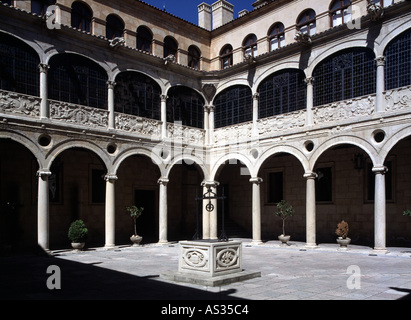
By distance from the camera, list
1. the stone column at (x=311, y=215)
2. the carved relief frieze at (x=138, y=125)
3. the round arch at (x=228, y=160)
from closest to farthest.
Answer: the stone column at (x=311, y=215)
the carved relief frieze at (x=138, y=125)
the round arch at (x=228, y=160)

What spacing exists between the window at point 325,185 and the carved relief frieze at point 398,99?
5529mm

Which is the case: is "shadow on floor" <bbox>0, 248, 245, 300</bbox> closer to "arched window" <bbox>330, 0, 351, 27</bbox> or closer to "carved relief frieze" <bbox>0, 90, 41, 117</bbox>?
"carved relief frieze" <bbox>0, 90, 41, 117</bbox>

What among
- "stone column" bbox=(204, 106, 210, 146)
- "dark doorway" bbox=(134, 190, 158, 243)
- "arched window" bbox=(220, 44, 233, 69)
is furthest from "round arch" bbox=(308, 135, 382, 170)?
"dark doorway" bbox=(134, 190, 158, 243)

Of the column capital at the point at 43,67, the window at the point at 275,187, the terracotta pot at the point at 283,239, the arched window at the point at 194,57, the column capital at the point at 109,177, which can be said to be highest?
the arched window at the point at 194,57

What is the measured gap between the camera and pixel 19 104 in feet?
46.6

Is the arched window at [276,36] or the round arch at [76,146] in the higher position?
the arched window at [276,36]

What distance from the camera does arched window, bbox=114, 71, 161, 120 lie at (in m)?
17.4

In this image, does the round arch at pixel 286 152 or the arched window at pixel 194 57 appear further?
the arched window at pixel 194 57

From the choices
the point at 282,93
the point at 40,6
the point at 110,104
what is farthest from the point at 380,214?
the point at 40,6

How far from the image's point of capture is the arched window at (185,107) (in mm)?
19250

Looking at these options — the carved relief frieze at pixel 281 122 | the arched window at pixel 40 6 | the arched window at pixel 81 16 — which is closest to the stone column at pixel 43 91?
the arched window at pixel 40 6

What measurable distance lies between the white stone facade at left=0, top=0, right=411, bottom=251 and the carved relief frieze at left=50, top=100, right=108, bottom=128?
40mm

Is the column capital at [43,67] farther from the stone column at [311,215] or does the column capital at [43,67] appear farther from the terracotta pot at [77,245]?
the stone column at [311,215]
